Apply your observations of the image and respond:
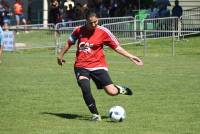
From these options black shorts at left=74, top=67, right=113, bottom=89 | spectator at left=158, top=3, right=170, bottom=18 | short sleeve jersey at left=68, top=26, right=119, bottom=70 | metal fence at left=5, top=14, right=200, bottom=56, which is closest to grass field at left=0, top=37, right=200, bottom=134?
black shorts at left=74, top=67, right=113, bottom=89

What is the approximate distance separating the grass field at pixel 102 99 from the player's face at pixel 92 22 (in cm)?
159

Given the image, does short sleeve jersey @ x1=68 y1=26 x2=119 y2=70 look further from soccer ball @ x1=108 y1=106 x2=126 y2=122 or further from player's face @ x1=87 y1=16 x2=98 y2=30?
soccer ball @ x1=108 y1=106 x2=126 y2=122

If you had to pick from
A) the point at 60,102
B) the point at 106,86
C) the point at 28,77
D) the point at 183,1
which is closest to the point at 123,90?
the point at 106,86

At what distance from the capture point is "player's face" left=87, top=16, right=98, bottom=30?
11.5 metres

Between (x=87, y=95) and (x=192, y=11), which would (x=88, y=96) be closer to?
(x=87, y=95)

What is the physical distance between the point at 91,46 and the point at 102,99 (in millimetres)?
2932

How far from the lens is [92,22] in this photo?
1152cm

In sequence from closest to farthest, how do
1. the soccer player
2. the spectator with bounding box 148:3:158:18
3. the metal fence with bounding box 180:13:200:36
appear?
the soccer player < the metal fence with bounding box 180:13:200:36 < the spectator with bounding box 148:3:158:18

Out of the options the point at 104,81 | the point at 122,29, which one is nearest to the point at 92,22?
the point at 104,81

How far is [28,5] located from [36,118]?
35.3 metres

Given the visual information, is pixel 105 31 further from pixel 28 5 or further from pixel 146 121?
pixel 28 5

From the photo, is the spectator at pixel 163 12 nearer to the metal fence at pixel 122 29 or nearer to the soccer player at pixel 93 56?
Answer: the metal fence at pixel 122 29

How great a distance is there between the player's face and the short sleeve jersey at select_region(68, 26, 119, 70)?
0.21 m

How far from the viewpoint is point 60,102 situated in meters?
14.1
